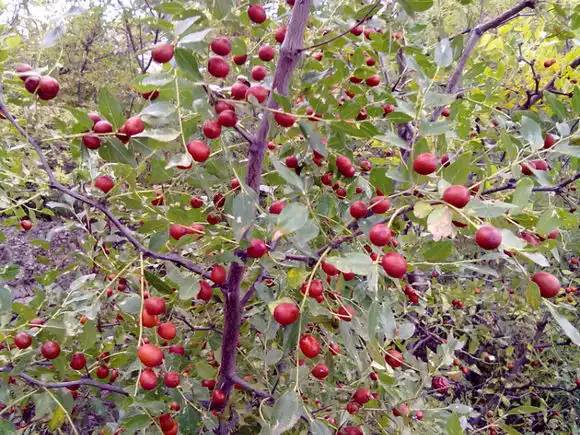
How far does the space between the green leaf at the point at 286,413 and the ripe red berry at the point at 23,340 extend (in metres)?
0.67

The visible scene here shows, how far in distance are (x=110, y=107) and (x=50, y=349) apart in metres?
0.69

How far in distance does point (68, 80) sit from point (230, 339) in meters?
5.71

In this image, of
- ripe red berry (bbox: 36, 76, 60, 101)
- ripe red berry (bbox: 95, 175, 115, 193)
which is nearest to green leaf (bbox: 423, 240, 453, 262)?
ripe red berry (bbox: 95, 175, 115, 193)

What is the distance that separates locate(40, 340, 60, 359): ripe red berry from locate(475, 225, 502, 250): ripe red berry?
1092 millimetres

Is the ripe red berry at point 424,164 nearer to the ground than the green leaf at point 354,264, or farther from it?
farther from it

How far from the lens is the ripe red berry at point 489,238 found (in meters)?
0.75

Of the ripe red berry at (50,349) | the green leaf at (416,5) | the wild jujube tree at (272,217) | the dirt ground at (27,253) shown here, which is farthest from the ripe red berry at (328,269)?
the dirt ground at (27,253)

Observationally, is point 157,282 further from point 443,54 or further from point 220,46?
point 443,54

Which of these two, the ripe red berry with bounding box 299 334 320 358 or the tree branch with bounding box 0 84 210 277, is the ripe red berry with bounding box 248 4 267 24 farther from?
the ripe red berry with bounding box 299 334 320 358

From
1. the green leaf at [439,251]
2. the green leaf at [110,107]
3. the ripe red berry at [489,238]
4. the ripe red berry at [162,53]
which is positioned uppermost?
the ripe red berry at [162,53]

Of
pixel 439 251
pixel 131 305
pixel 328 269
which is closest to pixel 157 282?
pixel 131 305

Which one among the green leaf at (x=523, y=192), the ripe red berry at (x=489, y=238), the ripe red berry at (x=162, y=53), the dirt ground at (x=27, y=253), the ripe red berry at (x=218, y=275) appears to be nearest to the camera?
the ripe red berry at (x=489, y=238)

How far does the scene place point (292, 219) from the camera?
2.91 feet

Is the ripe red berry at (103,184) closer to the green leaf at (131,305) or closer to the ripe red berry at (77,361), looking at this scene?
the green leaf at (131,305)
